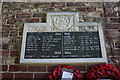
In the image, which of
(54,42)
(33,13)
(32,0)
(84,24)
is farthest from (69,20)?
(32,0)

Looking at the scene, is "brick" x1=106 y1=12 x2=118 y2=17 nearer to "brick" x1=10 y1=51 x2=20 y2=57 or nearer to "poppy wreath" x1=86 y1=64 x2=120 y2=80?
"poppy wreath" x1=86 y1=64 x2=120 y2=80

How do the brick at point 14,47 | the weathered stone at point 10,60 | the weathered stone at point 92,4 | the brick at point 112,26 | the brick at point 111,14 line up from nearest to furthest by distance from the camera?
the weathered stone at point 10,60 < the brick at point 14,47 < the brick at point 112,26 < the brick at point 111,14 < the weathered stone at point 92,4

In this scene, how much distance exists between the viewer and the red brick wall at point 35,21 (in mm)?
2594

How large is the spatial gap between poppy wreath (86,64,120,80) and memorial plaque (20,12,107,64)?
0.14 m

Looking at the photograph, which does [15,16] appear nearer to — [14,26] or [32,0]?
[14,26]

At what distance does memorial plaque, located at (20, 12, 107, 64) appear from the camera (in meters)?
2.61

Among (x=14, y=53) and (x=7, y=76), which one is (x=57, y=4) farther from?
(x=7, y=76)

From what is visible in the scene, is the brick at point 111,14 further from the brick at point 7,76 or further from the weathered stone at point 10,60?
the brick at point 7,76

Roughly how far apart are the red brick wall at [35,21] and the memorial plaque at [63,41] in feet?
0.45

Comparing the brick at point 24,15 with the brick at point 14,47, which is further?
the brick at point 24,15

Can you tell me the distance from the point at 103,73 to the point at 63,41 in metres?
0.87

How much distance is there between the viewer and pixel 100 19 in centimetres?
304

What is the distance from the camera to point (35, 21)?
3043 millimetres

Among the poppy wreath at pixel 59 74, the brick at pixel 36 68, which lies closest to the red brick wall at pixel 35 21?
the brick at pixel 36 68
